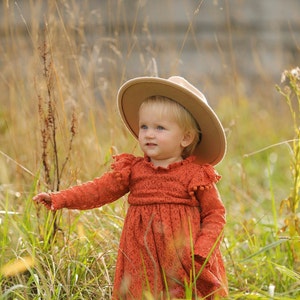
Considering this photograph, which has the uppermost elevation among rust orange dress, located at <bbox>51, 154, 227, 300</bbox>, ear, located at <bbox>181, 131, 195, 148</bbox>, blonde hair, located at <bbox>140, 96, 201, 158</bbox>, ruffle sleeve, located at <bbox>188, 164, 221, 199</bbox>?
blonde hair, located at <bbox>140, 96, 201, 158</bbox>

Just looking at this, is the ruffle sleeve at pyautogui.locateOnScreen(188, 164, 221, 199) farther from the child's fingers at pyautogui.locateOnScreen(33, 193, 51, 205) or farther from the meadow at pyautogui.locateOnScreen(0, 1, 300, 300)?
the child's fingers at pyautogui.locateOnScreen(33, 193, 51, 205)

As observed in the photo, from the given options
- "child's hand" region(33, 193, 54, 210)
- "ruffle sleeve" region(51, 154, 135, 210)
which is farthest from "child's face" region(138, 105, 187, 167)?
"child's hand" region(33, 193, 54, 210)

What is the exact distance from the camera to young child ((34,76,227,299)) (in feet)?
8.90

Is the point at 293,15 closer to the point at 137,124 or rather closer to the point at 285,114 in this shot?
the point at 285,114

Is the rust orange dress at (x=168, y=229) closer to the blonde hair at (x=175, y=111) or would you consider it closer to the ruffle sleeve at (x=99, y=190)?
the ruffle sleeve at (x=99, y=190)

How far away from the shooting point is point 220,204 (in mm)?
2773

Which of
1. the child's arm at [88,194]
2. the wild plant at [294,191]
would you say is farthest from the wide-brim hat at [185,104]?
the wild plant at [294,191]

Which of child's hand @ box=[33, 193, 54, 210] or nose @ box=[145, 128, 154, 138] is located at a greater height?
→ nose @ box=[145, 128, 154, 138]

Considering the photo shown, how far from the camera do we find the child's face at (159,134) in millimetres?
2756

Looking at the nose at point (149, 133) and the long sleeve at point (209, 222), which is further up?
the nose at point (149, 133)

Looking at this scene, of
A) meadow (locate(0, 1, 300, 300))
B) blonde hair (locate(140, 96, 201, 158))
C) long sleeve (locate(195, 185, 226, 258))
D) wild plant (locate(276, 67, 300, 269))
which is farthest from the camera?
wild plant (locate(276, 67, 300, 269))

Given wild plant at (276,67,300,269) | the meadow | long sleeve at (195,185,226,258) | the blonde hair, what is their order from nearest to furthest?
long sleeve at (195,185,226,258), the blonde hair, the meadow, wild plant at (276,67,300,269)

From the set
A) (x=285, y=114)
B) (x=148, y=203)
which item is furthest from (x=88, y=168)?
(x=285, y=114)

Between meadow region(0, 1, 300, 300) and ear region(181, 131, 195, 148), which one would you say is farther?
meadow region(0, 1, 300, 300)
